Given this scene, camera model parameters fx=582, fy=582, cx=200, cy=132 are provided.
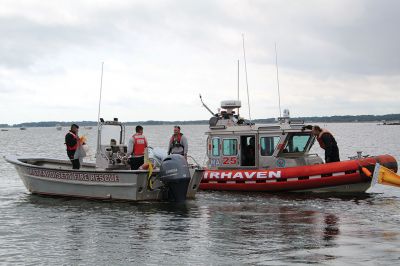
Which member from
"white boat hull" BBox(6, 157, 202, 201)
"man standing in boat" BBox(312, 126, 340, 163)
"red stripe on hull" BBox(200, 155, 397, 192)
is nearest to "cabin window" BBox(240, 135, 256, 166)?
"red stripe on hull" BBox(200, 155, 397, 192)

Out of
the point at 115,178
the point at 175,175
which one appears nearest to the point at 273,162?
the point at 175,175

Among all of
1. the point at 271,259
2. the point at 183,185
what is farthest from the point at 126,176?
the point at 271,259

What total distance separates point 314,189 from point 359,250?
7863 mm

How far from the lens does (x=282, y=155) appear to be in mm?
18797

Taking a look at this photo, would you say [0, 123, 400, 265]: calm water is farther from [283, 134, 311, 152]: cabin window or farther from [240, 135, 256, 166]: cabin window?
[240, 135, 256, 166]: cabin window

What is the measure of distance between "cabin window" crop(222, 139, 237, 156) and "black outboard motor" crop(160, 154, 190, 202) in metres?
4.27

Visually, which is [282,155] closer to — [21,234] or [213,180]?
[213,180]

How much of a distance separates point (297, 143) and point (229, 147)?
7.36ft

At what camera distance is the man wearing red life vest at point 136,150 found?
16.0 metres

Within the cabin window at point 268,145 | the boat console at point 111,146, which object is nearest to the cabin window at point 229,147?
the cabin window at point 268,145

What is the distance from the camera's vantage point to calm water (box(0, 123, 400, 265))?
9.77 meters

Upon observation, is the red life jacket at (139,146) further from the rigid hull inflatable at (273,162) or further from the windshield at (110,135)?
the rigid hull inflatable at (273,162)

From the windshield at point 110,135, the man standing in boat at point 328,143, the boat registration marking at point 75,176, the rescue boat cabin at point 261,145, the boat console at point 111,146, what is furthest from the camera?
the rescue boat cabin at point 261,145

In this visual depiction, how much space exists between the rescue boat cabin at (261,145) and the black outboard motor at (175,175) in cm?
428
